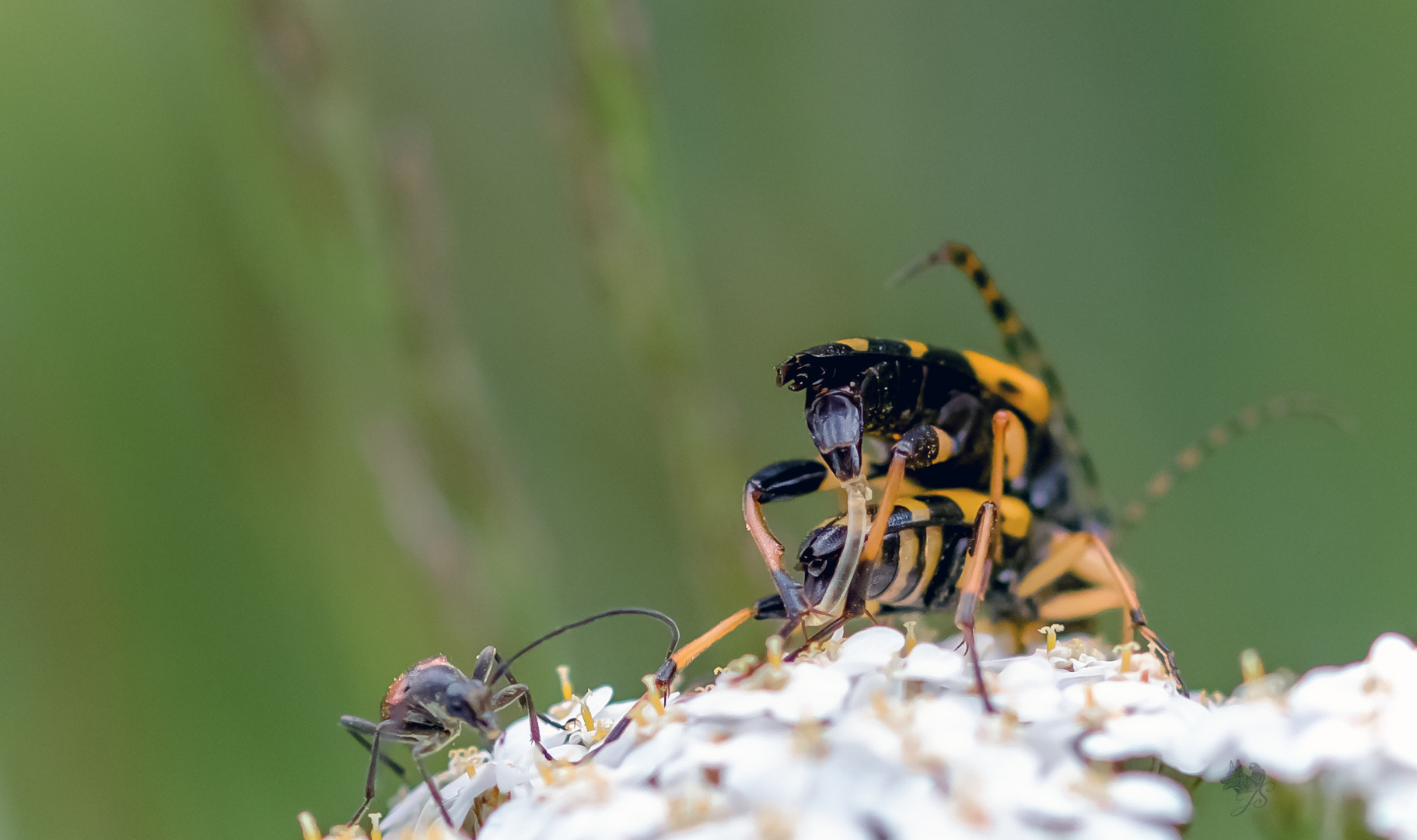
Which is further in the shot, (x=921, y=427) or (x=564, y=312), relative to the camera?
(x=564, y=312)

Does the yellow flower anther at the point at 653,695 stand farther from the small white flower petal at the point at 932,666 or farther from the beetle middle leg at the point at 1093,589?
the beetle middle leg at the point at 1093,589

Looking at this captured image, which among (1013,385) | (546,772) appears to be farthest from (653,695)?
(1013,385)

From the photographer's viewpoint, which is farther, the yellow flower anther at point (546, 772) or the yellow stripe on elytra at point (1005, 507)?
the yellow stripe on elytra at point (1005, 507)

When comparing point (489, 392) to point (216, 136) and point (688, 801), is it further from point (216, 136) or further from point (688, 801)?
point (688, 801)

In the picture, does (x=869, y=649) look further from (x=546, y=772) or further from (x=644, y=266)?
(x=644, y=266)

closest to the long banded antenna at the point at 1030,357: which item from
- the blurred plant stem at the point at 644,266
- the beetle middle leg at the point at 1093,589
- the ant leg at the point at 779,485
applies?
the beetle middle leg at the point at 1093,589

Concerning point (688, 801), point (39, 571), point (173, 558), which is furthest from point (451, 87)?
point (688, 801)

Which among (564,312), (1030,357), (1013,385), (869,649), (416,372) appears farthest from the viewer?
(564,312)
